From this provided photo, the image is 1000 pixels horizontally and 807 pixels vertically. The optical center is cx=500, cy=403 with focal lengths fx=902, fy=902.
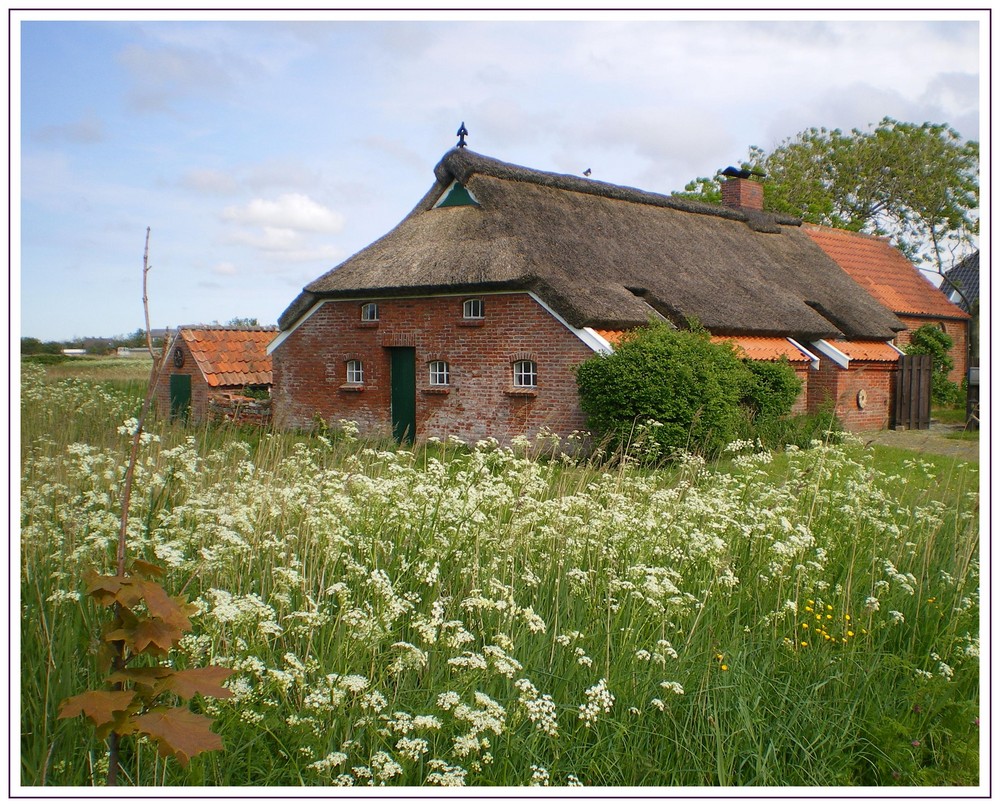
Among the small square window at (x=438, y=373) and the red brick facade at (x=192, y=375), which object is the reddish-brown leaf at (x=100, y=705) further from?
the red brick facade at (x=192, y=375)

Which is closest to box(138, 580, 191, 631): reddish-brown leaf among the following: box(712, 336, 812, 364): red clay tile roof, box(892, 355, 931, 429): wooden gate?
box(712, 336, 812, 364): red clay tile roof

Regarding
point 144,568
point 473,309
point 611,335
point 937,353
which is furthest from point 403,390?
point 937,353

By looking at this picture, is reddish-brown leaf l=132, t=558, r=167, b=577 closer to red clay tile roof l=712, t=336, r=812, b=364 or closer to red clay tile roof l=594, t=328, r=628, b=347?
red clay tile roof l=594, t=328, r=628, b=347

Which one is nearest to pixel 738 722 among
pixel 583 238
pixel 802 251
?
pixel 583 238

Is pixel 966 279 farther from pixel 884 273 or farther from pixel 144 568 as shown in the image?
pixel 144 568

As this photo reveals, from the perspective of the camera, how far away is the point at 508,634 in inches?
160

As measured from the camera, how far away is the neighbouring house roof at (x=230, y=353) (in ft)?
67.8

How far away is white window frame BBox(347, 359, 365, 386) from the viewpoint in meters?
19.4

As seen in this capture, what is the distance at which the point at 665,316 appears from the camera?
683 inches

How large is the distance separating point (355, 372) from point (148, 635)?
55.6ft

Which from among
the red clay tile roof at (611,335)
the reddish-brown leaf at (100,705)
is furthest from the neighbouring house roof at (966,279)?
the reddish-brown leaf at (100,705)

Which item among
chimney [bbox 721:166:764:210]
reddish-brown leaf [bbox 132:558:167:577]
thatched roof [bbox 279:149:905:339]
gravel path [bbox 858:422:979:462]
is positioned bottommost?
reddish-brown leaf [bbox 132:558:167:577]

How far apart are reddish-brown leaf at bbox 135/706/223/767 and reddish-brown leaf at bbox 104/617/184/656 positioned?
21 cm

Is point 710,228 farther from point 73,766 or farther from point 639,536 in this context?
point 73,766
